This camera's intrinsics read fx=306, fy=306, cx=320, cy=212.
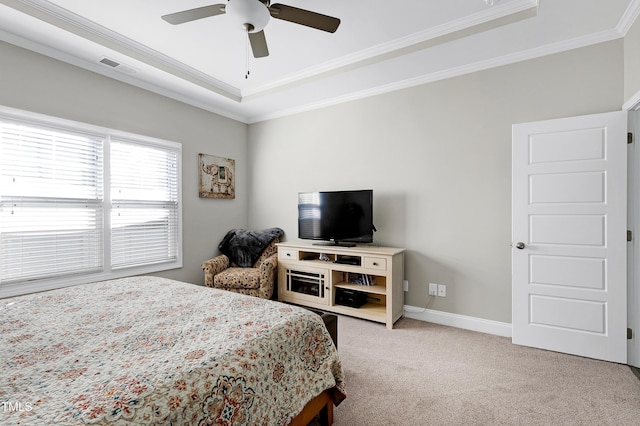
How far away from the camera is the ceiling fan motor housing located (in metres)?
1.81

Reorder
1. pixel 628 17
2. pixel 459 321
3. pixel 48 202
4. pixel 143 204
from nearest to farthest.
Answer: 1. pixel 628 17
2. pixel 48 202
3. pixel 459 321
4. pixel 143 204

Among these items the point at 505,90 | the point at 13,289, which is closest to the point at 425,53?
the point at 505,90

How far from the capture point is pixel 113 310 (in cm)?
173

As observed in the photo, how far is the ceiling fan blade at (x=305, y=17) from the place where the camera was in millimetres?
1909

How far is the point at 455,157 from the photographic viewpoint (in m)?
3.21

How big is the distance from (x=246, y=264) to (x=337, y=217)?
149 cm

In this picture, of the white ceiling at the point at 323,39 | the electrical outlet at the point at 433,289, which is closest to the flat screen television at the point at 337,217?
the electrical outlet at the point at 433,289

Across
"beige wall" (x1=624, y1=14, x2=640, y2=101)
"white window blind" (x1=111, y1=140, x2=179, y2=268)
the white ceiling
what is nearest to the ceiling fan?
the white ceiling

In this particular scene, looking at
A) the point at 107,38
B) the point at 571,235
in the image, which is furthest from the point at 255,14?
the point at 571,235

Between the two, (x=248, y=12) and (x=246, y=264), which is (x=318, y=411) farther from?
(x=246, y=264)

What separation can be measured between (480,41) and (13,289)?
4569 mm

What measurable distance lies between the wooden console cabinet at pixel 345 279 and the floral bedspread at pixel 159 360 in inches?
64.0

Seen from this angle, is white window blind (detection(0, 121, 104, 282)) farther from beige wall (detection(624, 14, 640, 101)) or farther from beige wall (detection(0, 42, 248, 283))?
beige wall (detection(624, 14, 640, 101))

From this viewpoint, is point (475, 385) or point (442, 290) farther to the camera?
point (442, 290)
